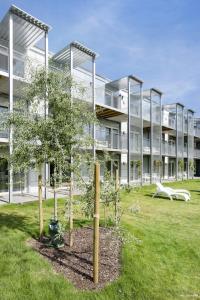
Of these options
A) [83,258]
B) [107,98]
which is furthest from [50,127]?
[107,98]

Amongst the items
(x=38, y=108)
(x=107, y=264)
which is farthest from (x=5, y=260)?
(x=38, y=108)

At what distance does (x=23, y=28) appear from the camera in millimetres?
14172

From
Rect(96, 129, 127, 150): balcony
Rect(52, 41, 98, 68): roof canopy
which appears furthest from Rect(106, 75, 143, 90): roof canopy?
Rect(52, 41, 98, 68): roof canopy

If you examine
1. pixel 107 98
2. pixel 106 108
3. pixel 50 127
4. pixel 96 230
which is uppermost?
pixel 107 98

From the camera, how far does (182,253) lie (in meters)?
6.93

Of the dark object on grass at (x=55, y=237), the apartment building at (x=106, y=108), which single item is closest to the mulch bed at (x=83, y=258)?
the dark object on grass at (x=55, y=237)

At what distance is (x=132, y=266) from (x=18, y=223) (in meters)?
4.11

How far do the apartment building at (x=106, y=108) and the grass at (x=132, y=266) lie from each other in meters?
1.67

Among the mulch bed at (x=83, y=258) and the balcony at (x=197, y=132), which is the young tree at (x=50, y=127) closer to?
the mulch bed at (x=83, y=258)

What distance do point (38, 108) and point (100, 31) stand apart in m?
5.76

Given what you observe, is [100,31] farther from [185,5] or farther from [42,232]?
[42,232]

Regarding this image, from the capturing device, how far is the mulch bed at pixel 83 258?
532 centimetres

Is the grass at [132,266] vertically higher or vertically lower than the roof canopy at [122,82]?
lower

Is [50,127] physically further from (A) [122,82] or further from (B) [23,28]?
(A) [122,82]
